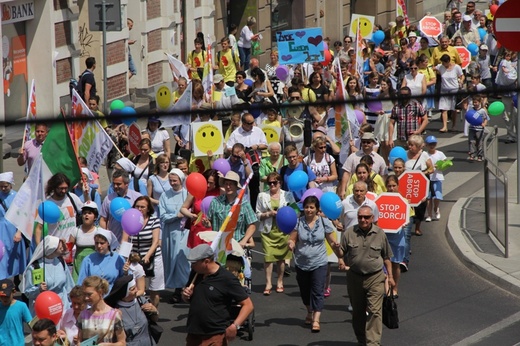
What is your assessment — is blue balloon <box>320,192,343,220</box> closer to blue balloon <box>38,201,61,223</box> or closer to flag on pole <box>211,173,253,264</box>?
flag on pole <box>211,173,253,264</box>

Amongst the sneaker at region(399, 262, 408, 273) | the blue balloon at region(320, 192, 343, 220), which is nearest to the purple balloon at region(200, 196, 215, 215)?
the blue balloon at region(320, 192, 343, 220)

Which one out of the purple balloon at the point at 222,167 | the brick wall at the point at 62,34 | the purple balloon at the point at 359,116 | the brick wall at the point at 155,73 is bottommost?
the purple balloon at the point at 222,167

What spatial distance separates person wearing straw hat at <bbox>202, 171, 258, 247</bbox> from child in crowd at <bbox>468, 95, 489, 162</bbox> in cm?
796

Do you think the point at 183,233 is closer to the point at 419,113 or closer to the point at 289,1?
the point at 419,113

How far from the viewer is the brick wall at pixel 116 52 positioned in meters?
25.1

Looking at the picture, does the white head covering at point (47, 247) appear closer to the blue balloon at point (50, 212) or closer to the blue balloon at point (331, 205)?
the blue balloon at point (50, 212)

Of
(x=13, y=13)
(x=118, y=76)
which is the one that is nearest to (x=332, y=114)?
(x=13, y=13)

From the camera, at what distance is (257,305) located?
12.4 meters

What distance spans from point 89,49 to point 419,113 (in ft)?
28.0

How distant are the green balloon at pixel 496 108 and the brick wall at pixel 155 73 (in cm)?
976

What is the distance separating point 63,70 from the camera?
23500mm

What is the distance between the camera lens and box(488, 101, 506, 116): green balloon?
19.8 m

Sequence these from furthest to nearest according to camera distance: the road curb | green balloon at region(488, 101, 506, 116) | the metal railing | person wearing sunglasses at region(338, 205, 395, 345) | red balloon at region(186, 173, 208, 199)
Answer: green balloon at region(488, 101, 506, 116) < the metal railing < the road curb < red balloon at region(186, 173, 208, 199) < person wearing sunglasses at region(338, 205, 395, 345)

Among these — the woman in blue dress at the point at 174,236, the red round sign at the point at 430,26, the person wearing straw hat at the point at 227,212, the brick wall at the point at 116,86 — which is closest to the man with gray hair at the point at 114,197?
the woman in blue dress at the point at 174,236
